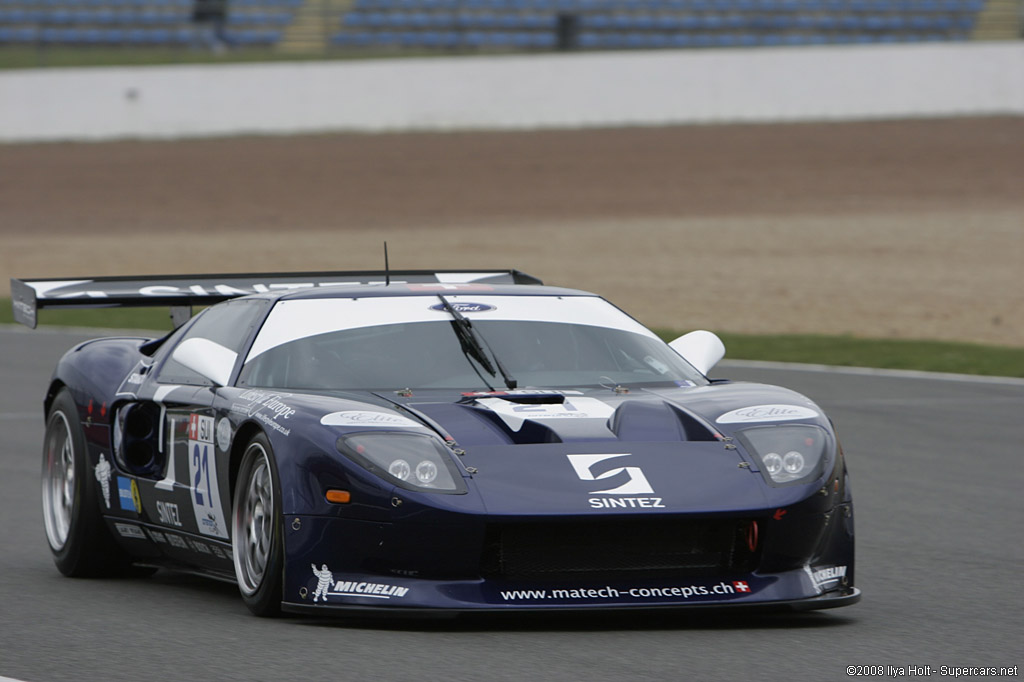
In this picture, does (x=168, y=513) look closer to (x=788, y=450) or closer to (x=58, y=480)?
(x=58, y=480)

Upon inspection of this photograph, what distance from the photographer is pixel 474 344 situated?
6191 millimetres

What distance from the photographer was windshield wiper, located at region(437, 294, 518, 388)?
239 inches

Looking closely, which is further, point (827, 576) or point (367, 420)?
point (827, 576)

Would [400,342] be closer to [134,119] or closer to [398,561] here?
[398,561]

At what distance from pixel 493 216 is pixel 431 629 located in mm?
26372

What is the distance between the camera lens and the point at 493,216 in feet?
104

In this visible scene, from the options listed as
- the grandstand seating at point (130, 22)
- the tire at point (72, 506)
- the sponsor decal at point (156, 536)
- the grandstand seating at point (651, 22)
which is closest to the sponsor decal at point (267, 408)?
the sponsor decal at point (156, 536)

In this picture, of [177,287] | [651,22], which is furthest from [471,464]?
[651,22]

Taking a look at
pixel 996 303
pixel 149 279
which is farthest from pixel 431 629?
pixel 996 303

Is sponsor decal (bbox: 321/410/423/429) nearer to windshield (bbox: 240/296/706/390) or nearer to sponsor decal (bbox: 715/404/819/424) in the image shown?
windshield (bbox: 240/296/706/390)

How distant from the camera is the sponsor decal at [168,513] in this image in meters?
6.33

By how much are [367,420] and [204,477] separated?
3.09 ft

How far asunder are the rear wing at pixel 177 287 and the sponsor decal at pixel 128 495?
1043 millimetres

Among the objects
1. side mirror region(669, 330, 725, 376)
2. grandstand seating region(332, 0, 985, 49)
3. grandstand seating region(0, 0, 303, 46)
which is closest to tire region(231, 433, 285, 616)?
side mirror region(669, 330, 725, 376)
